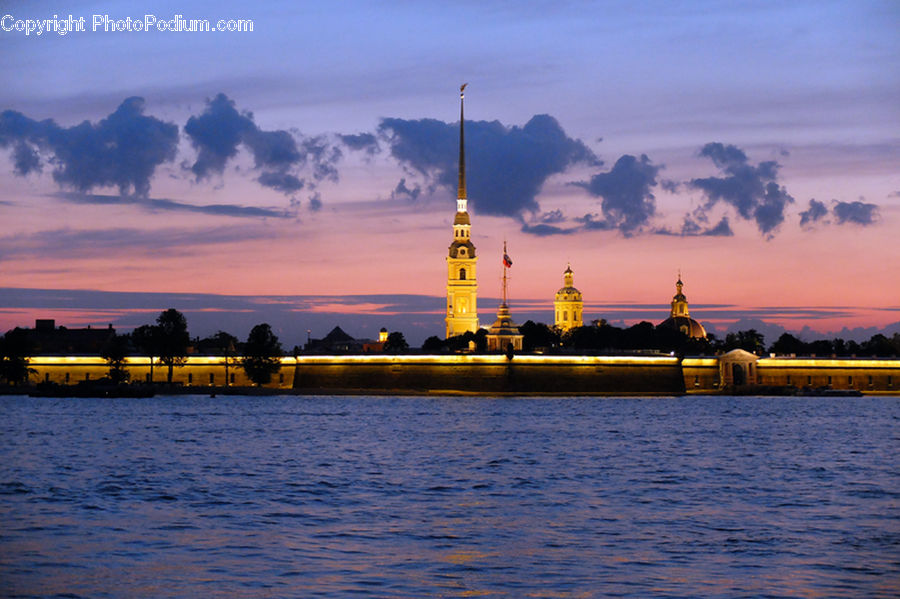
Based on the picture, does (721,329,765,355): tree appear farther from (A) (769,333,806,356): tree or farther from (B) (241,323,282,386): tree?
(B) (241,323,282,386): tree

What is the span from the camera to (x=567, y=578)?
20875mm

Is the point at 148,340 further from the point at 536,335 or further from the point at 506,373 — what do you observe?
the point at 536,335

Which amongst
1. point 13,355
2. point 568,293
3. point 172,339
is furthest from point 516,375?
point 568,293

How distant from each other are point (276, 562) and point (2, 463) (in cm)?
2368

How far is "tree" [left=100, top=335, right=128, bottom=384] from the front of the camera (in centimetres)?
12131

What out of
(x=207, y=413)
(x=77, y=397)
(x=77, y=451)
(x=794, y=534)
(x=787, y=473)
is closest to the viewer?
(x=794, y=534)

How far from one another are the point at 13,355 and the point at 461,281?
70747mm

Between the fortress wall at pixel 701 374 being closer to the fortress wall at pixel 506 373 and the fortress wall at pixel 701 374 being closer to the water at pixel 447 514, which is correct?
the fortress wall at pixel 506 373

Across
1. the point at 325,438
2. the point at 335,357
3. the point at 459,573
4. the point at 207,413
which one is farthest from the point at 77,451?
the point at 335,357

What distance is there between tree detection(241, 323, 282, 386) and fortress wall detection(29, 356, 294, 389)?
189 centimetres

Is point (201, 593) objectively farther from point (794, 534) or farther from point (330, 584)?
point (794, 534)

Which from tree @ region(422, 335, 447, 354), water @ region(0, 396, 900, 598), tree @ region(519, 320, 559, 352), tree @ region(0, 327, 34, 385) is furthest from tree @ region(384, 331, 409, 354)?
water @ region(0, 396, 900, 598)

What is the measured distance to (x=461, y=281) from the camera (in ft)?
577

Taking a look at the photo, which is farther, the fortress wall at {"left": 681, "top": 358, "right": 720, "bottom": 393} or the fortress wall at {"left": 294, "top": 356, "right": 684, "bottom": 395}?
the fortress wall at {"left": 681, "top": 358, "right": 720, "bottom": 393}
